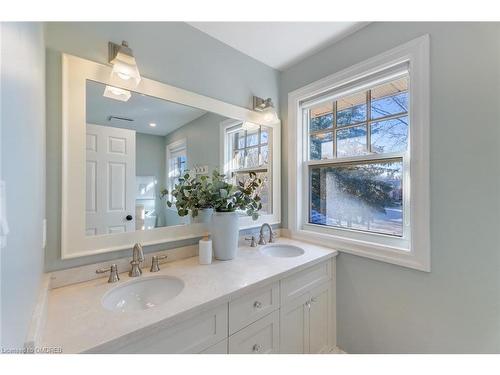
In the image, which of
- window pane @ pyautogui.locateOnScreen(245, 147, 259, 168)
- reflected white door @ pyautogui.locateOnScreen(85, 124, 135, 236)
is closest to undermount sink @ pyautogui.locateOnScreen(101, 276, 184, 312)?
reflected white door @ pyautogui.locateOnScreen(85, 124, 135, 236)

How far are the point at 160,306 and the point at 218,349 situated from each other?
1.08 ft

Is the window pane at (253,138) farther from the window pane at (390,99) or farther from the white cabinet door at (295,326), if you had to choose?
the white cabinet door at (295,326)

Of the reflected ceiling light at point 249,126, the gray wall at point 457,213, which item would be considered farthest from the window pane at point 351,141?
the reflected ceiling light at point 249,126

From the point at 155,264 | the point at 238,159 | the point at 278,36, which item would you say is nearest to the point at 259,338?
the point at 155,264

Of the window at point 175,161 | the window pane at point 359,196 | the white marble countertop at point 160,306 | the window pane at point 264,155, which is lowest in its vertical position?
the white marble countertop at point 160,306

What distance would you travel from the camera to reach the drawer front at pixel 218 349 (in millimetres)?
886

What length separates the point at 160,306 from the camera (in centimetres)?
83

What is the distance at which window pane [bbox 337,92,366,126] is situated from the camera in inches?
Answer: 62.3

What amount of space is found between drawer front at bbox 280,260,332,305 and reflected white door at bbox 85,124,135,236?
949 mm

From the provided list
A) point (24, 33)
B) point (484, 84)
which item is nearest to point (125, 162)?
point (24, 33)

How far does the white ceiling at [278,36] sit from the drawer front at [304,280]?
5.42ft

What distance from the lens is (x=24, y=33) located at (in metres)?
0.59

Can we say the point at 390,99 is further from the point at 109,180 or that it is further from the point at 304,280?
the point at 109,180

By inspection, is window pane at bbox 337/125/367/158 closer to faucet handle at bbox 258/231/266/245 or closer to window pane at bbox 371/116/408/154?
window pane at bbox 371/116/408/154
